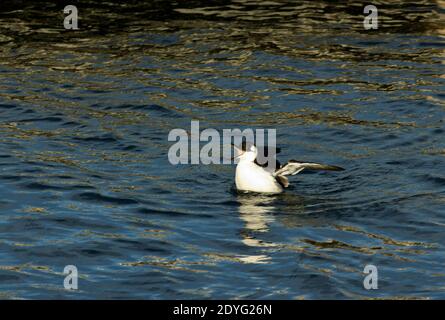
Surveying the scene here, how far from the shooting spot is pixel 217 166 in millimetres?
15930

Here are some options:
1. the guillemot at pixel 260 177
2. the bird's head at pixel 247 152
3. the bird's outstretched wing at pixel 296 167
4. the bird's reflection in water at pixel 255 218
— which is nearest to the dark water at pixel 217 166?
the bird's reflection in water at pixel 255 218

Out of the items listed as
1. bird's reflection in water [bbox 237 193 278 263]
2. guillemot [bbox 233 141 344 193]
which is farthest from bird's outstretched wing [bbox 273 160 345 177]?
bird's reflection in water [bbox 237 193 278 263]

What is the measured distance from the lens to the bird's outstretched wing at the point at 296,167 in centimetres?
1394

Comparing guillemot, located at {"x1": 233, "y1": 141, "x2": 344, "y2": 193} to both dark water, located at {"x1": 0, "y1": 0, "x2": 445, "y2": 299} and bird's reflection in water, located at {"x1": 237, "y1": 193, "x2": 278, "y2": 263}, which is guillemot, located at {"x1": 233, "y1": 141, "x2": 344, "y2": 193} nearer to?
bird's reflection in water, located at {"x1": 237, "y1": 193, "x2": 278, "y2": 263}

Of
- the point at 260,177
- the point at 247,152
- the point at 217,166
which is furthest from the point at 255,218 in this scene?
the point at 217,166

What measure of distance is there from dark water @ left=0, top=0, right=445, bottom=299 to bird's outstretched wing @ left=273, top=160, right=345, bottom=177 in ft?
1.28

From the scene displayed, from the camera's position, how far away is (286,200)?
46.8 feet

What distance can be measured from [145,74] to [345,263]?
8.62m

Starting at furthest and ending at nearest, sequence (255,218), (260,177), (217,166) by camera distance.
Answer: (217,166) → (260,177) → (255,218)

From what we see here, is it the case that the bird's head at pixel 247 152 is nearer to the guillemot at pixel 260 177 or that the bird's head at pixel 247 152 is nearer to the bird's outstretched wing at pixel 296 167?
the guillemot at pixel 260 177

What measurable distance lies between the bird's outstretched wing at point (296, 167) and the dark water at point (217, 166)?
0.39m

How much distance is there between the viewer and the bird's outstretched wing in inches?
549

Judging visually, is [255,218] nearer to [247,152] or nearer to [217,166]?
[247,152]

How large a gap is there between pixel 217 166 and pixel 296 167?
201cm
